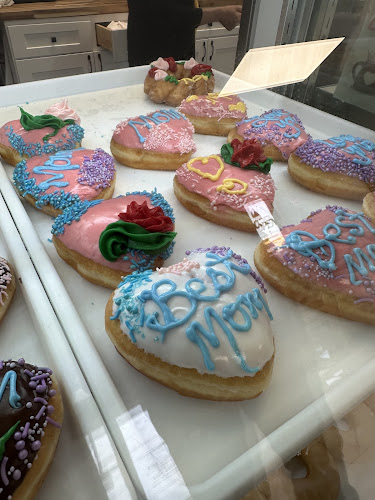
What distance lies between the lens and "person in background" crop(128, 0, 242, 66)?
1.96 meters

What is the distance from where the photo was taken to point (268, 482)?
2.78 ft

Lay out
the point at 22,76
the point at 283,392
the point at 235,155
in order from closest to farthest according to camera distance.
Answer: the point at 283,392 < the point at 235,155 < the point at 22,76

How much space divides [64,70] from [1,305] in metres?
1.99

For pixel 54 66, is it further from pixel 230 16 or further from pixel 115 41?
pixel 230 16

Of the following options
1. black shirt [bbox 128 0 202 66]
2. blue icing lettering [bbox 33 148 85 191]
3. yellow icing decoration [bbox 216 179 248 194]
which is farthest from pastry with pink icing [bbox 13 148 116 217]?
black shirt [bbox 128 0 202 66]

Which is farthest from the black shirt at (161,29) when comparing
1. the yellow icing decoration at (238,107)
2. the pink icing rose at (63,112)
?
the pink icing rose at (63,112)

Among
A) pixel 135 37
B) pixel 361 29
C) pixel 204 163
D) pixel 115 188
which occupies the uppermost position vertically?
pixel 361 29

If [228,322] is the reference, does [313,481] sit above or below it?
below

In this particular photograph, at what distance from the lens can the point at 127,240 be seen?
1.25 m

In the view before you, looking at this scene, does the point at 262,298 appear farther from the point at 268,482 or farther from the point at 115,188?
the point at 115,188

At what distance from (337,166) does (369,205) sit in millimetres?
277

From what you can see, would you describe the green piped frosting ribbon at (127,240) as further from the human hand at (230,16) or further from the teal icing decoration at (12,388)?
the human hand at (230,16)

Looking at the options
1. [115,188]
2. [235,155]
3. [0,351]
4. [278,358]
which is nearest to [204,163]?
[235,155]

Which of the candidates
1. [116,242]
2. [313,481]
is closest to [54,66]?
[116,242]
